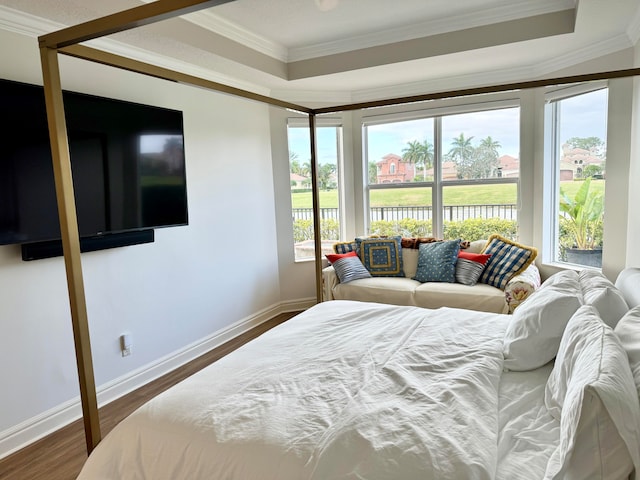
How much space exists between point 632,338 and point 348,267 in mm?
2834

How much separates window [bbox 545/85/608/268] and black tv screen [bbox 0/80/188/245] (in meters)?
3.26

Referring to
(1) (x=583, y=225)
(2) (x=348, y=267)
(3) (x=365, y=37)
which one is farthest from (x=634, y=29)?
(2) (x=348, y=267)

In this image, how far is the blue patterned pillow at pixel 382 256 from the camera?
420 centimetres

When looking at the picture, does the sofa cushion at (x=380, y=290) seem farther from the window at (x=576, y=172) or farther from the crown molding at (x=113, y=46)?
the crown molding at (x=113, y=46)

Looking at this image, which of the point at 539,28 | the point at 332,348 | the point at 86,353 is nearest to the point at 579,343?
the point at 332,348

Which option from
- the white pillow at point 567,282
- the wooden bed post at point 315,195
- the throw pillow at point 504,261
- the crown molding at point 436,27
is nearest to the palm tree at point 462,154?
the throw pillow at point 504,261

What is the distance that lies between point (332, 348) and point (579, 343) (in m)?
1.00

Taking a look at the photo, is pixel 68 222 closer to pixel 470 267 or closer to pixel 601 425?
pixel 601 425

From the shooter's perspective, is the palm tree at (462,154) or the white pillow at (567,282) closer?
the white pillow at (567,282)

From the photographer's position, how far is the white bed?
118cm

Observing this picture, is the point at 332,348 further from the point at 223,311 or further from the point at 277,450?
the point at 223,311

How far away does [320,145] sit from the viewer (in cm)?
473

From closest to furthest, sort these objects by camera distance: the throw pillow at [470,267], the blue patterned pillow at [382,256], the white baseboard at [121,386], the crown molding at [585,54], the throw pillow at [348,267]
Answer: the white baseboard at [121,386]
the crown molding at [585,54]
the throw pillow at [470,267]
the throw pillow at [348,267]
the blue patterned pillow at [382,256]

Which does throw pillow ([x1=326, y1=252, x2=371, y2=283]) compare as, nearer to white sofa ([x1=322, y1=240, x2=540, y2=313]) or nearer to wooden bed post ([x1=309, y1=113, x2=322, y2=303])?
white sofa ([x1=322, y1=240, x2=540, y2=313])
